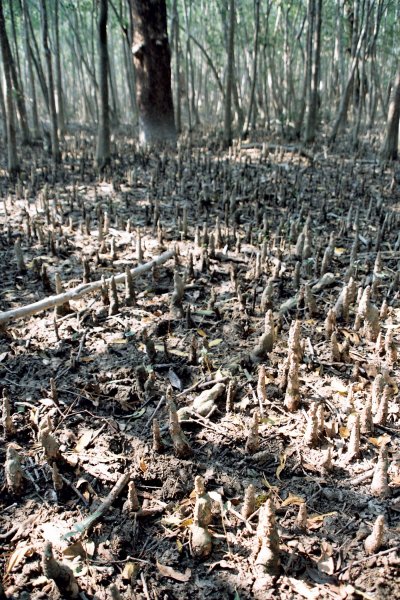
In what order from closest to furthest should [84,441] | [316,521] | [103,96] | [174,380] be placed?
[316,521], [84,441], [174,380], [103,96]

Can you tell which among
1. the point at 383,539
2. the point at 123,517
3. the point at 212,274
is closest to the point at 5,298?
the point at 212,274

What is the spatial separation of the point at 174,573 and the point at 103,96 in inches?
268

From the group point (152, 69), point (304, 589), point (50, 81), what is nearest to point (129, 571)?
point (304, 589)

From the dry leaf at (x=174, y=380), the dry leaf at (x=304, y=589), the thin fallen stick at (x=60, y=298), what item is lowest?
the dry leaf at (x=304, y=589)

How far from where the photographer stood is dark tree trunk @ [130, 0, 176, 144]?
870cm

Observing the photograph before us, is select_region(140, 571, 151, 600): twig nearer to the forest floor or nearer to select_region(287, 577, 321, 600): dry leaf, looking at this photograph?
the forest floor

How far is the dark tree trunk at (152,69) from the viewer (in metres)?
8.70

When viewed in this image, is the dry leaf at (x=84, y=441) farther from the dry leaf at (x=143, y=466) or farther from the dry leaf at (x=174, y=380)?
the dry leaf at (x=174, y=380)

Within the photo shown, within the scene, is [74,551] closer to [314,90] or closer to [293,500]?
[293,500]

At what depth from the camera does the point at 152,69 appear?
9125 millimetres

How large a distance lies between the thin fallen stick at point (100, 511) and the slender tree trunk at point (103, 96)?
6.08 metres

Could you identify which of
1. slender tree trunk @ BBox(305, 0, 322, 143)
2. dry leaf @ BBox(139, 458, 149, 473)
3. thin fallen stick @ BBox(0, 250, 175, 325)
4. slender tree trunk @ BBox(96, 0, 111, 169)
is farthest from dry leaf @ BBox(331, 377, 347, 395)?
slender tree trunk @ BBox(305, 0, 322, 143)

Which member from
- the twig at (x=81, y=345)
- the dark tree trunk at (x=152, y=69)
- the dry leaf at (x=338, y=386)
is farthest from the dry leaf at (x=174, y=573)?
the dark tree trunk at (x=152, y=69)

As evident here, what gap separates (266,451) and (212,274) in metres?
2.03
